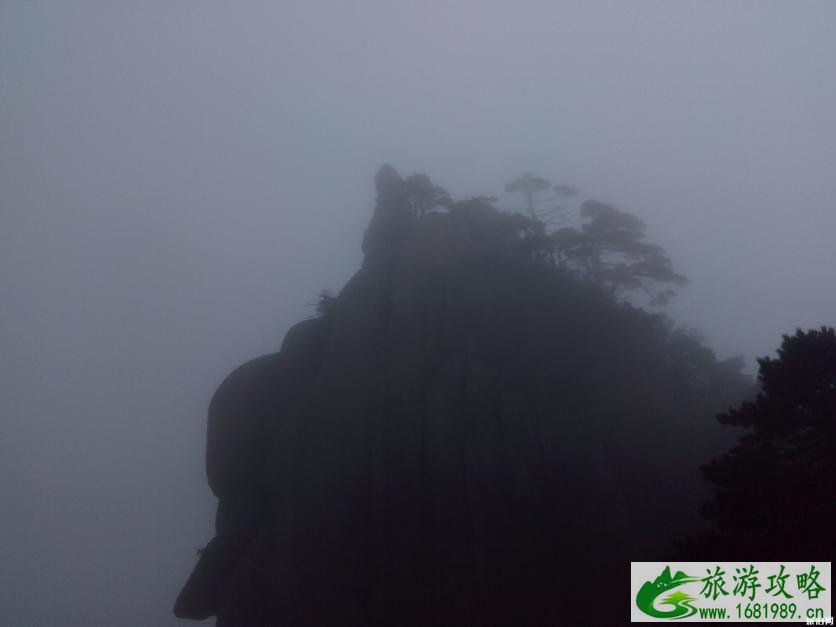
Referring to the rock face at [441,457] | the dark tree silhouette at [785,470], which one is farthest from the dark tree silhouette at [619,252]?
the dark tree silhouette at [785,470]

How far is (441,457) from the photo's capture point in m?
27.1

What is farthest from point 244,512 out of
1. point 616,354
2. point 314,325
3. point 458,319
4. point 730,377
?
point 730,377

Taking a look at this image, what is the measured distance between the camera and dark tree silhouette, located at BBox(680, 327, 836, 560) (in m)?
14.6

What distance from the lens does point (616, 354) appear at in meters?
31.0

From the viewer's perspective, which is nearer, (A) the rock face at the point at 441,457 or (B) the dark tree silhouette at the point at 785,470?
(B) the dark tree silhouette at the point at 785,470

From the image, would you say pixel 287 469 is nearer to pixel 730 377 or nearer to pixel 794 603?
pixel 794 603
